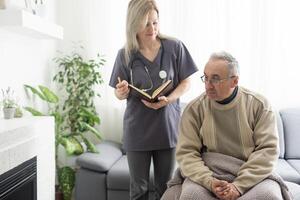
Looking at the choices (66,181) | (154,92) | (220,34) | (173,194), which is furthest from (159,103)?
(220,34)

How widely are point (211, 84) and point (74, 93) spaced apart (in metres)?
1.68

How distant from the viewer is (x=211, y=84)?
161 cm

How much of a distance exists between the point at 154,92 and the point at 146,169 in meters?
0.40

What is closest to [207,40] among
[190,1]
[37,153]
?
[190,1]

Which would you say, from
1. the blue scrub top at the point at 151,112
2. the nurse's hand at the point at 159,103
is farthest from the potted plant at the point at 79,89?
the nurse's hand at the point at 159,103

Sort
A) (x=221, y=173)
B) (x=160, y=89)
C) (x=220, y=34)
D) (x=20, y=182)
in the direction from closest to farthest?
(x=221, y=173)
(x=160, y=89)
(x=20, y=182)
(x=220, y=34)

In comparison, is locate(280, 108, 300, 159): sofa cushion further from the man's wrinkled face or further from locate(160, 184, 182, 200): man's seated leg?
locate(160, 184, 182, 200): man's seated leg

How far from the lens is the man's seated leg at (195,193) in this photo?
4.75 ft

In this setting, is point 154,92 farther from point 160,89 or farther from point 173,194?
point 173,194

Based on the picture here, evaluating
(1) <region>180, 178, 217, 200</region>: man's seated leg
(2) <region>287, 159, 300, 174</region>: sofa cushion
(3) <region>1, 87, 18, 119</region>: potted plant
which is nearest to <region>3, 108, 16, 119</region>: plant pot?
(3) <region>1, 87, 18, 119</region>: potted plant

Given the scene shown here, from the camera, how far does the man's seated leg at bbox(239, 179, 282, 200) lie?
1.41m

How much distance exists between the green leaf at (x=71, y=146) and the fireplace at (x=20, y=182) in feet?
1.97

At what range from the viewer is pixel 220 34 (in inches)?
122

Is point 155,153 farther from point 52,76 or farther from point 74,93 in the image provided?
point 52,76
